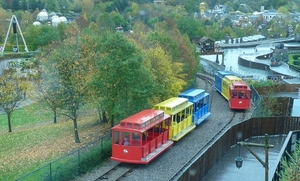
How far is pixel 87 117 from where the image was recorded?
35219 mm

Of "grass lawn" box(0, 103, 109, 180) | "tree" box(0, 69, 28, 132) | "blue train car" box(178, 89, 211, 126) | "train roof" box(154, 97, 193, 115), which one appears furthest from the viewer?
"tree" box(0, 69, 28, 132)

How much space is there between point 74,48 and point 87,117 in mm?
9036

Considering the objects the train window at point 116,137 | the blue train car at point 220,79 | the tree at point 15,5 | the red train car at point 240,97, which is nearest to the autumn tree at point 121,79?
the train window at point 116,137

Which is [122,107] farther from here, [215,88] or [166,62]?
[215,88]

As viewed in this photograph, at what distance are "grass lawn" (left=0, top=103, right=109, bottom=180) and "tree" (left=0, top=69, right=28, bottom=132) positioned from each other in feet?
5.44

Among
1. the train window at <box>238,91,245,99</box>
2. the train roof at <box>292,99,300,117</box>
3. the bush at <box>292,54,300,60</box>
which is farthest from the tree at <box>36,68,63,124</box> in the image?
the bush at <box>292,54,300,60</box>

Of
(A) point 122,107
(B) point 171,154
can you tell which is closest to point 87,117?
(A) point 122,107

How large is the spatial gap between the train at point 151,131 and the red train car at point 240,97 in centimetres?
678

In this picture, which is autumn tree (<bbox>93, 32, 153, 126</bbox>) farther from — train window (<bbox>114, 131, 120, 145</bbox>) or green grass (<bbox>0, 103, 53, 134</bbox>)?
green grass (<bbox>0, 103, 53, 134</bbox>)

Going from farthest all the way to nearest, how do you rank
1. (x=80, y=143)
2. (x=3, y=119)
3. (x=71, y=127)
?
(x=3, y=119), (x=71, y=127), (x=80, y=143)

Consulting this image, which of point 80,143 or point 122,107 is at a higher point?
point 122,107

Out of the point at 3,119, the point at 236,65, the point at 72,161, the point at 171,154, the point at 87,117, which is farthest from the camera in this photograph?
the point at 236,65

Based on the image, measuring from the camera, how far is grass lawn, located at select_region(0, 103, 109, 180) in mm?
22748

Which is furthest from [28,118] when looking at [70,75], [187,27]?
[187,27]
